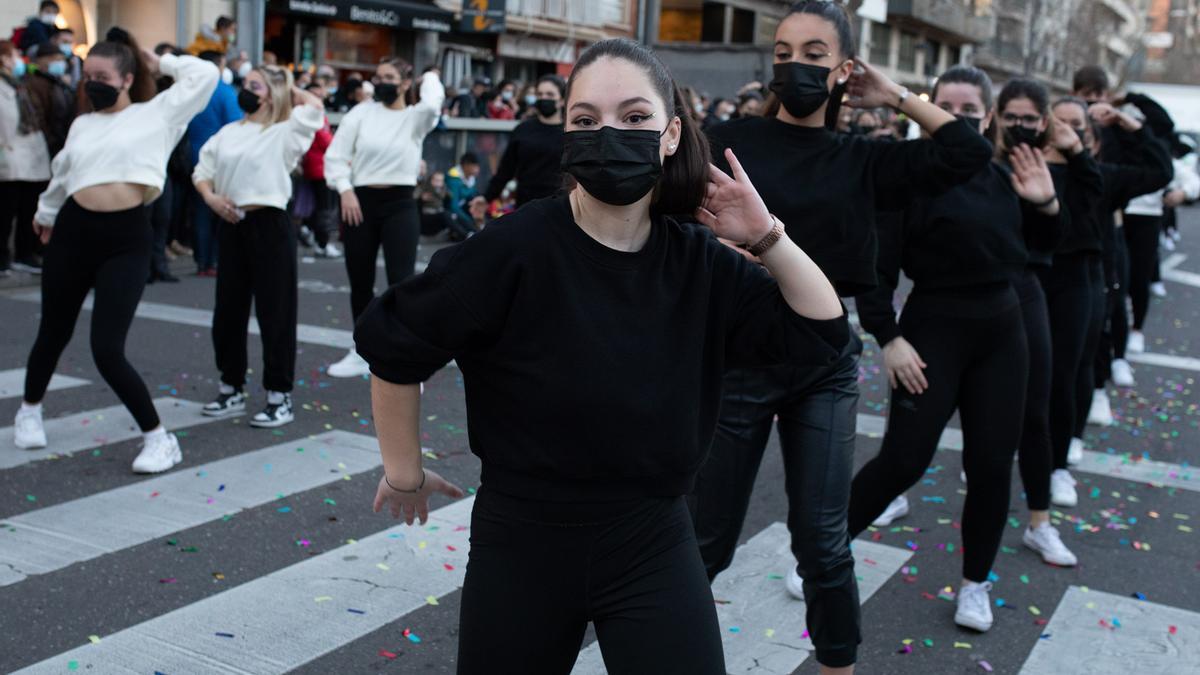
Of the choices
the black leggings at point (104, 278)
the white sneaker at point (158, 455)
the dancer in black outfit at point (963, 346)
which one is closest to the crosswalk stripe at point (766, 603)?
the dancer in black outfit at point (963, 346)

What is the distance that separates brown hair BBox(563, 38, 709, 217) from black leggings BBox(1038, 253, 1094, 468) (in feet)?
13.3

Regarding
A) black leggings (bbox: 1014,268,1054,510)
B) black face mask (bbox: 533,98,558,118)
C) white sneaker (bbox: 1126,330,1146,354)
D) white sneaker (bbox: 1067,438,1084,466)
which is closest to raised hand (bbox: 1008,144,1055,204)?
black leggings (bbox: 1014,268,1054,510)

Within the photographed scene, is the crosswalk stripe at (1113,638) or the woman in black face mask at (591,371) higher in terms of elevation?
the woman in black face mask at (591,371)

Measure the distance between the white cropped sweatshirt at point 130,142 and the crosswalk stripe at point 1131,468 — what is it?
3784mm

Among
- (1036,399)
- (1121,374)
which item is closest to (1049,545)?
(1036,399)

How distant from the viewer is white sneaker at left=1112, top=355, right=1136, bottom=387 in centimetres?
985

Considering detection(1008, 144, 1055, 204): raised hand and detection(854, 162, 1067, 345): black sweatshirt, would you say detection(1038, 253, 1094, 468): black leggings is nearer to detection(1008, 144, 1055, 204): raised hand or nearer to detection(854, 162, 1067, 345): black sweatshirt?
detection(1008, 144, 1055, 204): raised hand

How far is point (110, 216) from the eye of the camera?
6027 millimetres

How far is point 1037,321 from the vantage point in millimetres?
5188

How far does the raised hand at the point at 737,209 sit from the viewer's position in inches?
104

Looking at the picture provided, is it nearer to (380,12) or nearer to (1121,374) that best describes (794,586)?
(1121,374)

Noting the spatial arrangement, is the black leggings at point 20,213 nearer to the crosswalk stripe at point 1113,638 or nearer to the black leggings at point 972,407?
the black leggings at point 972,407

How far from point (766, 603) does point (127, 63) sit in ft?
12.4

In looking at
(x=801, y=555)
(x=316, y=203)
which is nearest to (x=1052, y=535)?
(x=801, y=555)
